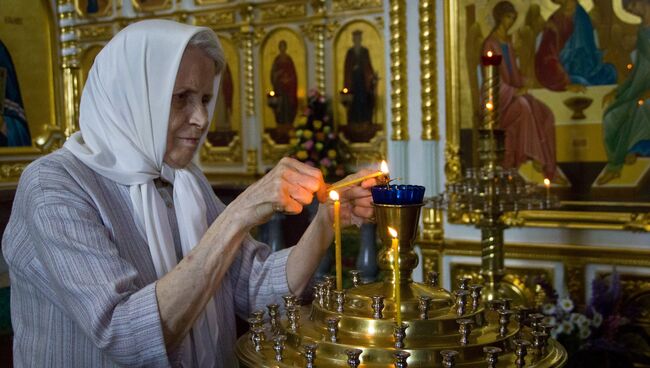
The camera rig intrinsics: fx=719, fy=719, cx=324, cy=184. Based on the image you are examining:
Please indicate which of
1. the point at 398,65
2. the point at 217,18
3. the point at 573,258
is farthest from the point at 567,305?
the point at 217,18

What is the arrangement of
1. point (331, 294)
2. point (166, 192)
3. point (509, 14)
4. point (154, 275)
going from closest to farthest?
point (331, 294)
point (154, 275)
point (166, 192)
point (509, 14)

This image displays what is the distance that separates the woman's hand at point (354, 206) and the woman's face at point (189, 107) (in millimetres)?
358

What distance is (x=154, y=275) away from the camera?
1.65 m

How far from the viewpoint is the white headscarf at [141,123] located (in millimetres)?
1633

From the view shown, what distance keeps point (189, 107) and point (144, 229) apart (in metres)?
0.31

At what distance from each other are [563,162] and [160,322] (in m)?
3.75

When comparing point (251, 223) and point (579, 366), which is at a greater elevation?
point (251, 223)

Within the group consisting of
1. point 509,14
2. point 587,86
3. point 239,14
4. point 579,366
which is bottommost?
point 579,366

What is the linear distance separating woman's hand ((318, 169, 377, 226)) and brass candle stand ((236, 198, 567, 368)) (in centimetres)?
38

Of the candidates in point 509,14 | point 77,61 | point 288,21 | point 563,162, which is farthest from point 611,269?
point 77,61

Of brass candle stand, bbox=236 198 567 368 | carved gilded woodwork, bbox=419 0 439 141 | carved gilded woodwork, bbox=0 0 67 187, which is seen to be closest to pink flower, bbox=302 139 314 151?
carved gilded woodwork, bbox=419 0 439 141

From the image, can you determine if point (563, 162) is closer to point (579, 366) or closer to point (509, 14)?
point (509, 14)

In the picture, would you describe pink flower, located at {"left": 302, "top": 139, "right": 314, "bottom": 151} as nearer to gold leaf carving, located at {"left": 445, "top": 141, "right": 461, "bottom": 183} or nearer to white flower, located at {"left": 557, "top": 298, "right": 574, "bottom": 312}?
gold leaf carving, located at {"left": 445, "top": 141, "right": 461, "bottom": 183}

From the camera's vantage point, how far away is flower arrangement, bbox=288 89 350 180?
263 inches
